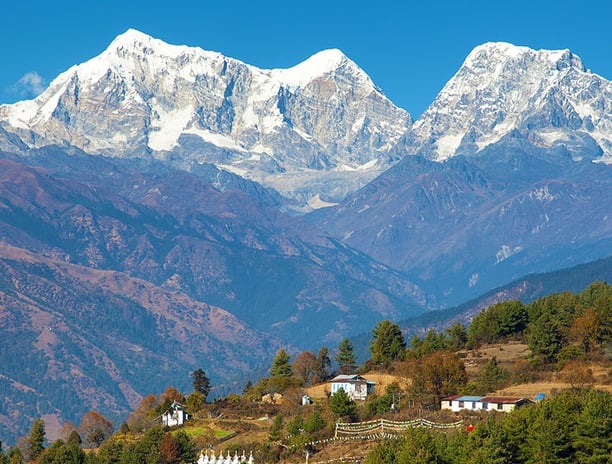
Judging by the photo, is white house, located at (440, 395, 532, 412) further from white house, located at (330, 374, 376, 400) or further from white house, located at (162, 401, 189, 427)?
white house, located at (162, 401, 189, 427)

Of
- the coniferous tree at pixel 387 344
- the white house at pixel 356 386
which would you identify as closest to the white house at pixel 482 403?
the white house at pixel 356 386

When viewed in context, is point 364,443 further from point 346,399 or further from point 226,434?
point 226,434

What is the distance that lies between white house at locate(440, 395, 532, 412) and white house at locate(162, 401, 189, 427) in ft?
128

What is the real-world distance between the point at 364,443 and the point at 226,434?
97.1 ft

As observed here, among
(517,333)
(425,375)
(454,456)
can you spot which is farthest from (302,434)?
(517,333)

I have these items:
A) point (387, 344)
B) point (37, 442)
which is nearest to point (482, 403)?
point (387, 344)

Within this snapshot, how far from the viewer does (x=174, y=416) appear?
175 m

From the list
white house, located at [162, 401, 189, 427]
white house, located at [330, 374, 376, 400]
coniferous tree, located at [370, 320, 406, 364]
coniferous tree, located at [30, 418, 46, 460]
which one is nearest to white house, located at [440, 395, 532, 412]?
white house, located at [330, 374, 376, 400]

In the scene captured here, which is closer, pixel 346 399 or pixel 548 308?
pixel 346 399

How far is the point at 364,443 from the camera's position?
134 meters

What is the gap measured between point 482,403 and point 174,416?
48.4 meters

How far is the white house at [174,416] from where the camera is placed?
173 m

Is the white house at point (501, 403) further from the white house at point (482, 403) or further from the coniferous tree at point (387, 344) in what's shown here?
the coniferous tree at point (387, 344)

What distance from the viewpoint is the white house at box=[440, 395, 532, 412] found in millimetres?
139500
